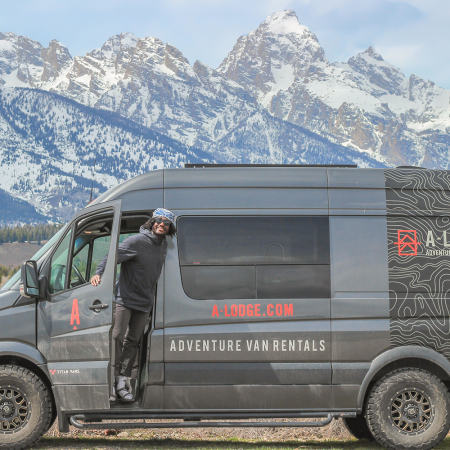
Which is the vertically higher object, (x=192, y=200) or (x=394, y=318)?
(x=192, y=200)

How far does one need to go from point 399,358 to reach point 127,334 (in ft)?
9.36

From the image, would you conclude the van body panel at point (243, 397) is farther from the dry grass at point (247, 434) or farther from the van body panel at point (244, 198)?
the van body panel at point (244, 198)

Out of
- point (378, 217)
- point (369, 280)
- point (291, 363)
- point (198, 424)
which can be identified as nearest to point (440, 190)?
point (378, 217)

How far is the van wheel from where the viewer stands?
602 centimetres

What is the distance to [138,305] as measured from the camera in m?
5.94

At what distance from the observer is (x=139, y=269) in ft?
19.6

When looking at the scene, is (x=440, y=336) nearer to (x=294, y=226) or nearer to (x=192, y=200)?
(x=294, y=226)

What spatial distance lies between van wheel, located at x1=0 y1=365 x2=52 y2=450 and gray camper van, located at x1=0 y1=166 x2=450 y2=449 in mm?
12

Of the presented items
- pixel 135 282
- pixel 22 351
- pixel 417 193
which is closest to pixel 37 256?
pixel 22 351

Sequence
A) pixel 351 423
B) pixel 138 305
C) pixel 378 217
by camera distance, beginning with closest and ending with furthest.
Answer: pixel 138 305, pixel 378 217, pixel 351 423

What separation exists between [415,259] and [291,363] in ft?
5.73

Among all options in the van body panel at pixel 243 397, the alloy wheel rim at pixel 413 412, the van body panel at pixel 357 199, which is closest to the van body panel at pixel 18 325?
the van body panel at pixel 243 397

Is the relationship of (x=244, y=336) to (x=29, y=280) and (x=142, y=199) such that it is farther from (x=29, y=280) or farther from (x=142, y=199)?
(x=29, y=280)

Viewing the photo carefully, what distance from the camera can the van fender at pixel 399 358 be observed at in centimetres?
604
